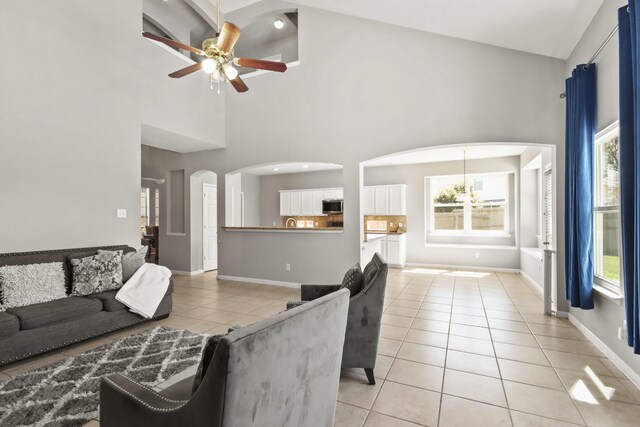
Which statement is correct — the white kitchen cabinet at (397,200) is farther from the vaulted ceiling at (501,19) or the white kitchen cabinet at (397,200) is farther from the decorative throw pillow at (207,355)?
the decorative throw pillow at (207,355)

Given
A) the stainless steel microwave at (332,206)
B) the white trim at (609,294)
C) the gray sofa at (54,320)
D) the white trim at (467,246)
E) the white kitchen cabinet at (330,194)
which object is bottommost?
the gray sofa at (54,320)

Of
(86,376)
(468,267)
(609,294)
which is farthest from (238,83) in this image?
(468,267)

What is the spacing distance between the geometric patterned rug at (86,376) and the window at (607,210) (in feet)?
13.3

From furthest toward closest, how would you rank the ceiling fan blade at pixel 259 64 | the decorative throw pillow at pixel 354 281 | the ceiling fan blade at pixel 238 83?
the ceiling fan blade at pixel 238 83
the ceiling fan blade at pixel 259 64
the decorative throw pillow at pixel 354 281

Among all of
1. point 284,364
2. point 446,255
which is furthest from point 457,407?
point 446,255

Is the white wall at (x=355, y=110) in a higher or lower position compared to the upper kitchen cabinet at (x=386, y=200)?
higher

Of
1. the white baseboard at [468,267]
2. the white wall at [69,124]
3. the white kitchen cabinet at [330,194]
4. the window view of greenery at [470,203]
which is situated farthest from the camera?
the white kitchen cabinet at [330,194]

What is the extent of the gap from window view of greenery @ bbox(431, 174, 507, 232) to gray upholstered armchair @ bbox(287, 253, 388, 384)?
20.0 ft

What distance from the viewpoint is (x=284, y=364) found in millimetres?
1195

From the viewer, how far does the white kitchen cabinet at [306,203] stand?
928 centimetres

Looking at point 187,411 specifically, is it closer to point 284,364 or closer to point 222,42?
point 284,364

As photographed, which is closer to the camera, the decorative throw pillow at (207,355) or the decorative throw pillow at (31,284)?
the decorative throw pillow at (207,355)

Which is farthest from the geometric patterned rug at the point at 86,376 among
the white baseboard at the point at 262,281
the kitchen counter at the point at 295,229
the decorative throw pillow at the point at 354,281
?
the kitchen counter at the point at 295,229

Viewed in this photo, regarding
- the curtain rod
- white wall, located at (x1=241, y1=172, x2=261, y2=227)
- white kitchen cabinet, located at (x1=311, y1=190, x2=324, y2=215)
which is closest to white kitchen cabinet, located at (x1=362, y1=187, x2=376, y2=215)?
white kitchen cabinet, located at (x1=311, y1=190, x2=324, y2=215)
